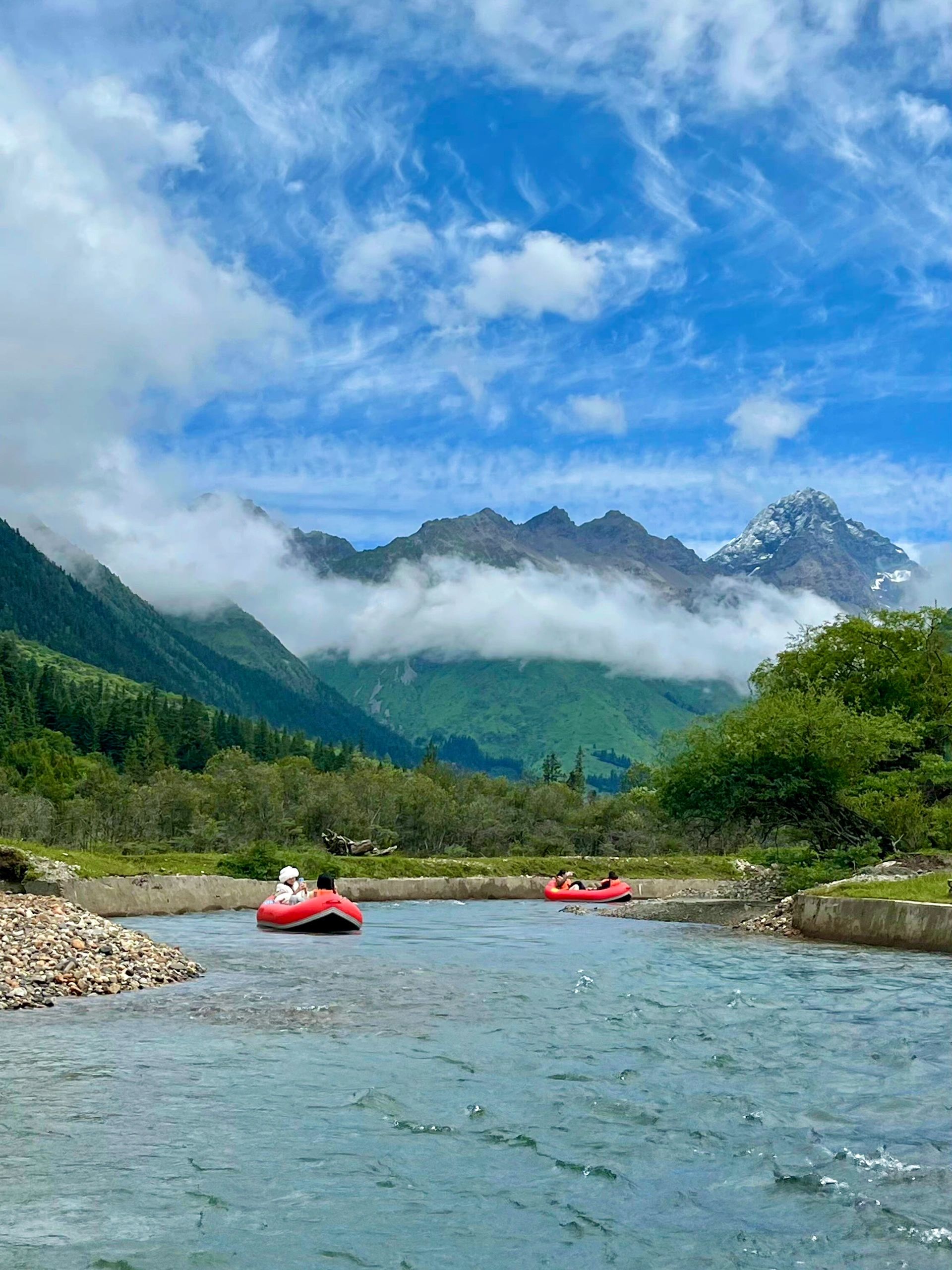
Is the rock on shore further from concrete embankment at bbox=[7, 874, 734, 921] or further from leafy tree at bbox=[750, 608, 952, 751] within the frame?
leafy tree at bbox=[750, 608, 952, 751]

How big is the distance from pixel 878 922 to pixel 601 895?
1723 inches

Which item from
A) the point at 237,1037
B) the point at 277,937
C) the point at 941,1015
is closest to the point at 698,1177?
the point at 237,1037

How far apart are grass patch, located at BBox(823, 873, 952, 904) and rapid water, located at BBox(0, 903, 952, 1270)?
10.4m

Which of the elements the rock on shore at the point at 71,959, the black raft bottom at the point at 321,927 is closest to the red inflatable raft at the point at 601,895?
the black raft bottom at the point at 321,927

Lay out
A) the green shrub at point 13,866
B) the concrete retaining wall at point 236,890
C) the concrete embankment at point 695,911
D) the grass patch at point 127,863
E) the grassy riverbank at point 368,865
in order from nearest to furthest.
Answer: the green shrub at point 13,866 → the concrete retaining wall at point 236,890 → the concrete embankment at point 695,911 → the grass patch at point 127,863 → the grassy riverbank at point 368,865

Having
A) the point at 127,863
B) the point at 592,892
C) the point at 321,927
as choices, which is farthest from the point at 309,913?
the point at 592,892

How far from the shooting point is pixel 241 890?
67.5 metres

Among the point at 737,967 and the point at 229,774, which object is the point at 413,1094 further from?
the point at 229,774

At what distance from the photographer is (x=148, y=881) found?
195ft

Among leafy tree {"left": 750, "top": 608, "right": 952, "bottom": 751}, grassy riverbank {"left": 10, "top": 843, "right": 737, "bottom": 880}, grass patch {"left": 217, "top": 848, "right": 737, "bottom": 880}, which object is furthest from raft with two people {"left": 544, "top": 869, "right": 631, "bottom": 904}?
leafy tree {"left": 750, "top": 608, "right": 952, "bottom": 751}

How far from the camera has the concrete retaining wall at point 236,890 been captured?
52.8 metres

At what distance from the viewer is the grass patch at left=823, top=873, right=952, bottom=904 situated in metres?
35.1

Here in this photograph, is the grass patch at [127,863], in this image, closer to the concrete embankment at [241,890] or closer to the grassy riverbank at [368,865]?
the grassy riverbank at [368,865]

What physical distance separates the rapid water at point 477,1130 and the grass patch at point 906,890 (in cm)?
1037
